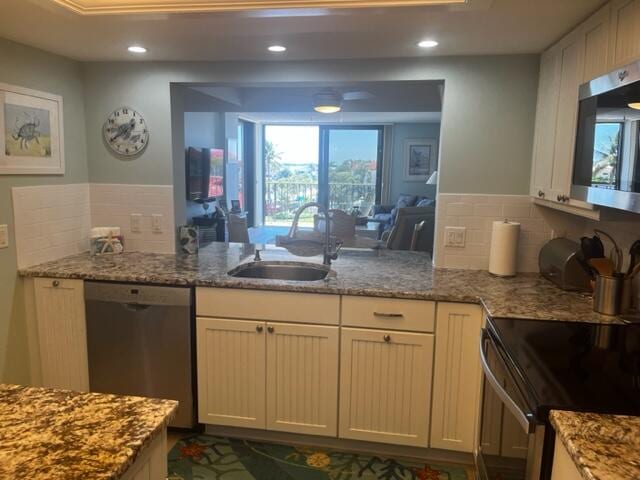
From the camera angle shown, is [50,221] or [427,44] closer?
[427,44]

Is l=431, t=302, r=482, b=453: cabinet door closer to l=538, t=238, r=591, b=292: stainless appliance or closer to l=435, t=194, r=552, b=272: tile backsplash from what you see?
l=538, t=238, r=591, b=292: stainless appliance

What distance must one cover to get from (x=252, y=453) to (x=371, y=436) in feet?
2.04

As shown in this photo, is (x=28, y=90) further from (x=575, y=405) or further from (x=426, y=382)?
(x=575, y=405)

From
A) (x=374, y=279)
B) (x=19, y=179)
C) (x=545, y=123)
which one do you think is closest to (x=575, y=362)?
(x=374, y=279)

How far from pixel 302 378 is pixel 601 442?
1.55m

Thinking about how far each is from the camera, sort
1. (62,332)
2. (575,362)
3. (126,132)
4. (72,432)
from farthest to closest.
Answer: (126,132) → (62,332) → (575,362) → (72,432)

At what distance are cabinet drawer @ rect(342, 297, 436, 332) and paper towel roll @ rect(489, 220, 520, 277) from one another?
0.58 meters

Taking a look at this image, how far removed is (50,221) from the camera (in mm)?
2830

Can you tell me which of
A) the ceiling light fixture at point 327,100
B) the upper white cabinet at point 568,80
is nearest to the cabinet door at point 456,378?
the upper white cabinet at point 568,80

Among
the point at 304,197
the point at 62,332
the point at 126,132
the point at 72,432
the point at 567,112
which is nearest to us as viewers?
the point at 72,432

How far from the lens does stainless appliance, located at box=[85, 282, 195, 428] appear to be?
251 cm

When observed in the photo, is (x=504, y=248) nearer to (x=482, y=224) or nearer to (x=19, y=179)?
(x=482, y=224)

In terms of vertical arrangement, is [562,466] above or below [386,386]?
above

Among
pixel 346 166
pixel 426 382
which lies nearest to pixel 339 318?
pixel 426 382
